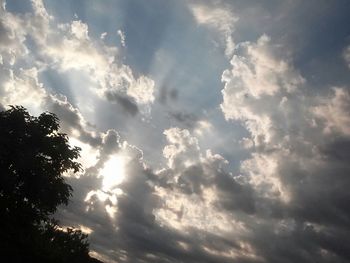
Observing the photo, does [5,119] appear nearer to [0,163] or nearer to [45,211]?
[0,163]

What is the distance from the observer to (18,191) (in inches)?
1233

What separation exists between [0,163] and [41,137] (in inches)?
144

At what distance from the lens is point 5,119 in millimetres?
32594

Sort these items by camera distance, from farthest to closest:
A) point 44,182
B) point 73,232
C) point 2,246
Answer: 1. point 73,232
2. point 44,182
3. point 2,246

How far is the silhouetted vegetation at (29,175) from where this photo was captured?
3042 cm

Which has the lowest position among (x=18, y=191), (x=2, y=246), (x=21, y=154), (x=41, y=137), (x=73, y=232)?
(x=2, y=246)

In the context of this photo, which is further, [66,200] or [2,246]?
[66,200]

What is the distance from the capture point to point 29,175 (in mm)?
31062

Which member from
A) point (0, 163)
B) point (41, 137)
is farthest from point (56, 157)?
point (0, 163)

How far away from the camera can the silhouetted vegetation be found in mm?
30422

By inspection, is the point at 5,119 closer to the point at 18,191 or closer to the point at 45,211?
the point at 18,191

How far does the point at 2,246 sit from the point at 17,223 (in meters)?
2.10

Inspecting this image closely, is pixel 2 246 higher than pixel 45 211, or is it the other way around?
pixel 45 211

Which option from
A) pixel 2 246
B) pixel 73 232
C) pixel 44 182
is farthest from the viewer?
pixel 73 232
